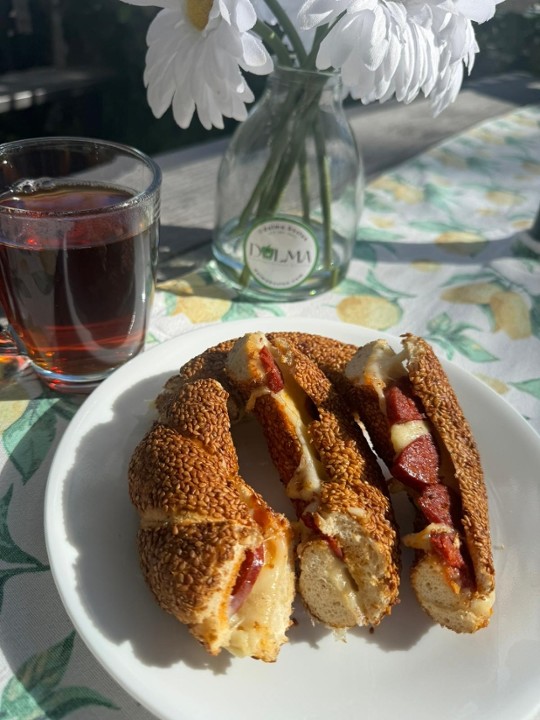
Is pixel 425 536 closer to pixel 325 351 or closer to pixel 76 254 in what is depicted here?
pixel 325 351

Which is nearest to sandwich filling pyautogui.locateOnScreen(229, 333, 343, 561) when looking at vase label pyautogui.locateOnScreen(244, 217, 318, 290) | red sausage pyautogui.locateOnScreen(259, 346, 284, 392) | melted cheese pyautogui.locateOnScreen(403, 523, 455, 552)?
red sausage pyautogui.locateOnScreen(259, 346, 284, 392)

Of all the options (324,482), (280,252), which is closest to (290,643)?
(324,482)

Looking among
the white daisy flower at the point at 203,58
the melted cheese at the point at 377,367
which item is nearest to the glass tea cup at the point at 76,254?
the white daisy flower at the point at 203,58

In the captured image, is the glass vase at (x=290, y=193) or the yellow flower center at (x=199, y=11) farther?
the glass vase at (x=290, y=193)

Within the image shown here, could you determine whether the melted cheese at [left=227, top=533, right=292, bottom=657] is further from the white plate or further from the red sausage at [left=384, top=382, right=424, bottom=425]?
the red sausage at [left=384, top=382, right=424, bottom=425]

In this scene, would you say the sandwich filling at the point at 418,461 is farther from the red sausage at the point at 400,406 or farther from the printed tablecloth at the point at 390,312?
the printed tablecloth at the point at 390,312

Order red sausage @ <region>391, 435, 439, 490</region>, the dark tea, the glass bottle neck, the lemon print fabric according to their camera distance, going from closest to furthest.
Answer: red sausage @ <region>391, 435, 439, 490</region> < the dark tea < the glass bottle neck < the lemon print fabric
